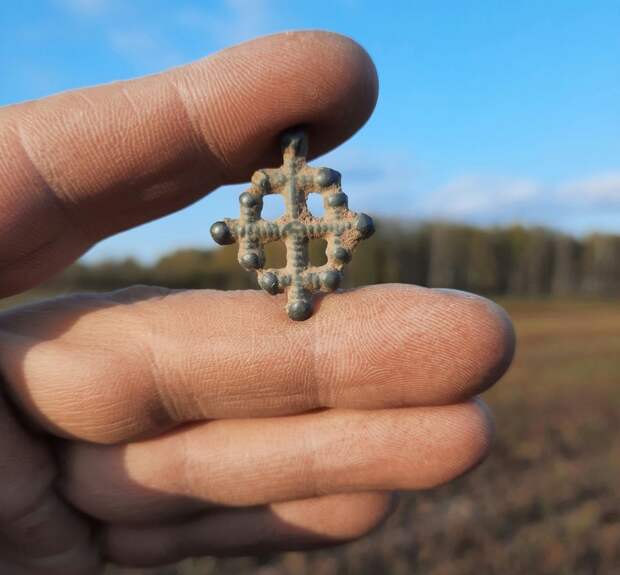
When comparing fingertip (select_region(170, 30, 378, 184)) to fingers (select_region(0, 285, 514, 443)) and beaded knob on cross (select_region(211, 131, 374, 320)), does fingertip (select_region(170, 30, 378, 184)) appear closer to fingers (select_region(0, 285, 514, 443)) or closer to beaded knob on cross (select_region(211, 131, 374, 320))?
beaded knob on cross (select_region(211, 131, 374, 320))

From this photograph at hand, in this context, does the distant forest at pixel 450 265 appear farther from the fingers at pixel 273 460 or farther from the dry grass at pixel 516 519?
the fingers at pixel 273 460

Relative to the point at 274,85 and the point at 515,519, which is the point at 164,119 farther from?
the point at 515,519

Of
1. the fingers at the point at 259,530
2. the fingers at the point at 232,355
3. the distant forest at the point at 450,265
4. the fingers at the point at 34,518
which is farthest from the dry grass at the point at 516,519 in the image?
the distant forest at the point at 450,265

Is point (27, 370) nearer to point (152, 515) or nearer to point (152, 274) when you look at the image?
point (152, 515)

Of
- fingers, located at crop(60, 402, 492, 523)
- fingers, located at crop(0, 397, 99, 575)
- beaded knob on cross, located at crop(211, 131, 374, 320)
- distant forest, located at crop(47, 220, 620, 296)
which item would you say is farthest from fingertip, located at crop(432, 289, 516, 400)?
distant forest, located at crop(47, 220, 620, 296)

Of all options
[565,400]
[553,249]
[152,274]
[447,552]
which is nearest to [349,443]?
[447,552]

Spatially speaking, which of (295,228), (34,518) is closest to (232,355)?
(295,228)
